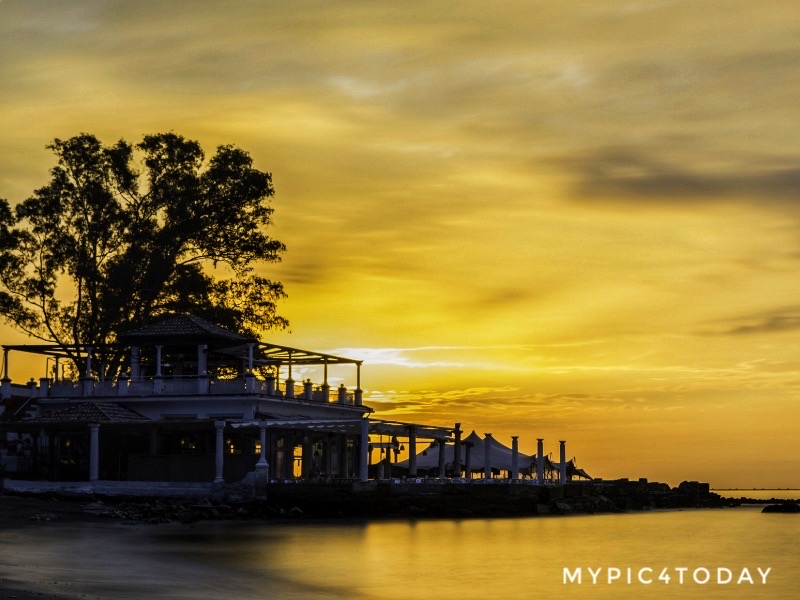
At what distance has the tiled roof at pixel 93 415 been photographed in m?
61.1

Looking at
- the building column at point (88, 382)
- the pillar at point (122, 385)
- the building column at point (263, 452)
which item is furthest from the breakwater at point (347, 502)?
the building column at point (88, 382)

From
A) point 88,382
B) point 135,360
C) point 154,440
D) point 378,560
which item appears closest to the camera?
point 378,560

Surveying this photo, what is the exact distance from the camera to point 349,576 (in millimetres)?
38562

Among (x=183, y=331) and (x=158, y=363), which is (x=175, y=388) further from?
(x=183, y=331)

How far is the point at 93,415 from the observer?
61344 millimetres

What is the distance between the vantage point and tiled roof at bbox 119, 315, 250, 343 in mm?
63750

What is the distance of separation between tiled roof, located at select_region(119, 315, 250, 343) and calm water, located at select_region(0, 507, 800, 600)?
1225 cm

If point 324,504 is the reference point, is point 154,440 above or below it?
above

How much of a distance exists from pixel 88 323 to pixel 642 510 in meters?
35.4

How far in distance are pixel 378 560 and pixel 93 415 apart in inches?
915

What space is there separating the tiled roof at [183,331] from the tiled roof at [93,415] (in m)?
3.69

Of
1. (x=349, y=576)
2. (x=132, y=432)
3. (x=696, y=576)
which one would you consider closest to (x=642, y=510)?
(x=132, y=432)

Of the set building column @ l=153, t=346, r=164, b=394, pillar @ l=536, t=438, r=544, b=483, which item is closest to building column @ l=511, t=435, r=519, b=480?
pillar @ l=536, t=438, r=544, b=483

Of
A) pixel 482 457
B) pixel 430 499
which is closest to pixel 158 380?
pixel 430 499
